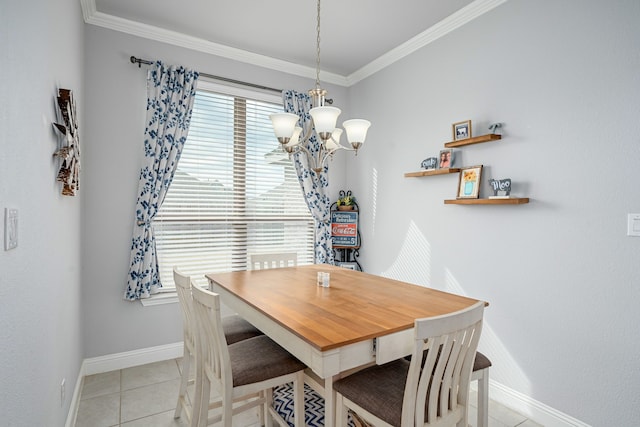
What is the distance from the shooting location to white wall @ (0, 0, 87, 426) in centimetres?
98

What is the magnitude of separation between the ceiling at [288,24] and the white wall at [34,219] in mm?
839

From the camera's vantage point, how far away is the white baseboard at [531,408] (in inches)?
82.4

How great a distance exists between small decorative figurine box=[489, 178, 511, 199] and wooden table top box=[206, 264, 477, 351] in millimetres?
861

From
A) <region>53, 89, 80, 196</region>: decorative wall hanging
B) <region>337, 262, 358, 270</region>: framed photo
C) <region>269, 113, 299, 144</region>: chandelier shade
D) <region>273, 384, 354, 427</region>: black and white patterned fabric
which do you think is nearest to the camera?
<region>53, 89, 80, 196</region>: decorative wall hanging

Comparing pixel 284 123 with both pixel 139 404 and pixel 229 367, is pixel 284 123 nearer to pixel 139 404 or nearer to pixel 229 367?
pixel 229 367

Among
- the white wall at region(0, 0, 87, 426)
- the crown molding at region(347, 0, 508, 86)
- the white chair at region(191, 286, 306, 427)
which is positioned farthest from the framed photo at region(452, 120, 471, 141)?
the white wall at region(0, 0, 87, 426)

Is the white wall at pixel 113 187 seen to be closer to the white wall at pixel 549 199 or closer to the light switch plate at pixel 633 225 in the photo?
the white wall at pixel 549 199

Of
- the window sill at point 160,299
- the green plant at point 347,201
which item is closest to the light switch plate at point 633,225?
Answer: the green plant at point 347,201

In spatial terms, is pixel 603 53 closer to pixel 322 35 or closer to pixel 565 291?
pixel 565 291

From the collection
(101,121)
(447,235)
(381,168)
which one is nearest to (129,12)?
(101,121)

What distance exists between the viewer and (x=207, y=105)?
11.0 ft

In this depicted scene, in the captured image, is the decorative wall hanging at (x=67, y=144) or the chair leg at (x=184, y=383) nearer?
the decorative wall hanging at (x=67, y=144)

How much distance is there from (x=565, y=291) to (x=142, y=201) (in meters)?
3.18

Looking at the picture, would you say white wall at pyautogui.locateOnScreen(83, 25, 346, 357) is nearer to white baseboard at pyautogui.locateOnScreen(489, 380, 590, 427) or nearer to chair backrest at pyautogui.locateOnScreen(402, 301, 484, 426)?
chair backrest at pyautogui.locateOnScreen(402, 301, 484, 426)
